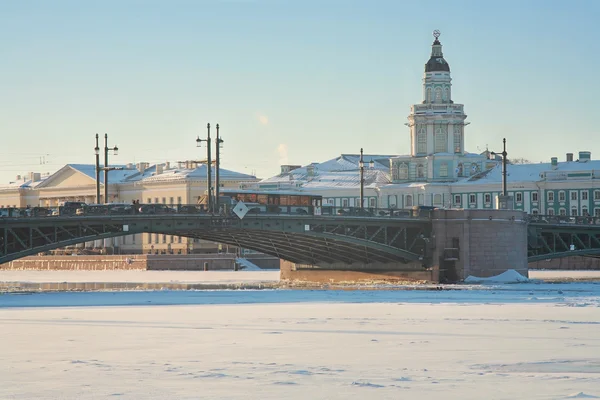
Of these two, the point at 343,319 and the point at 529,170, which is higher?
the point at 529,170

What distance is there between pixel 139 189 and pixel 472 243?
79.4 meters

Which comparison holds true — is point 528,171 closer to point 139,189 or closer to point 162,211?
point 139,189

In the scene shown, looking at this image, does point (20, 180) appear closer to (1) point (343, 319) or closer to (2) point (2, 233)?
(2) point (2, 233)

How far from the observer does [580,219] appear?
7900 centimetres

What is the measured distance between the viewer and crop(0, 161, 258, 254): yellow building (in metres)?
141

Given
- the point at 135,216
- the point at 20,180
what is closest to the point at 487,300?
the point at 135,216

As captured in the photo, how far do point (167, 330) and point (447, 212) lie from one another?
38.4 metres

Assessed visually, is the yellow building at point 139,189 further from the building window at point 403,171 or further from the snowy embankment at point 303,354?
the snowy embankment at point 303,354

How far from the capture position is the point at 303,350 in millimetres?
29188

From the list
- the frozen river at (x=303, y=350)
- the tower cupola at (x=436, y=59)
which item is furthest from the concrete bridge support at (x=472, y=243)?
the tower cupola at (x=436, y=59)

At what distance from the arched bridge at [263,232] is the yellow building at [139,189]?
5830 cm

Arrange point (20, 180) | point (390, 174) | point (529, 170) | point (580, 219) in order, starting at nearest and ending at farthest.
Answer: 1. point (580, 219)
2. point (529, 170)
3. point (390, 174)
4. point (20, 180)

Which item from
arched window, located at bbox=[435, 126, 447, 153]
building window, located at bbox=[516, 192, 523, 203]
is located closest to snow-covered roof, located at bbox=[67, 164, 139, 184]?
arched window, located at bbox=[435, 126, 447, 153]

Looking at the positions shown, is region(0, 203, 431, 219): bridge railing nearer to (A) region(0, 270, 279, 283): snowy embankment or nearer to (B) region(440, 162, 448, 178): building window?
(A) region(0, 270, 279, 283): snowy embankment
